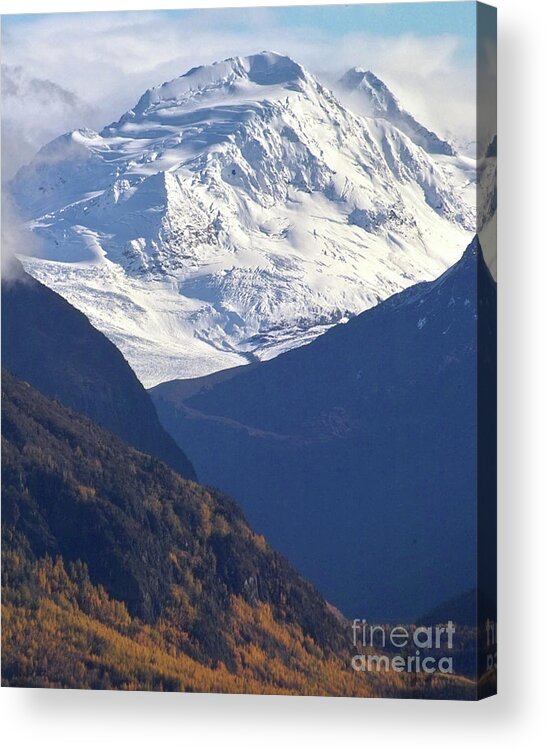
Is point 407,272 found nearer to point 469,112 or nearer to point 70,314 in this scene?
point 469,112

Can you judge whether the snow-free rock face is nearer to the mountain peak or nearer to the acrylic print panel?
the acrylic print panel

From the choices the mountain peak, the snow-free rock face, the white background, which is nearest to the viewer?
the white background

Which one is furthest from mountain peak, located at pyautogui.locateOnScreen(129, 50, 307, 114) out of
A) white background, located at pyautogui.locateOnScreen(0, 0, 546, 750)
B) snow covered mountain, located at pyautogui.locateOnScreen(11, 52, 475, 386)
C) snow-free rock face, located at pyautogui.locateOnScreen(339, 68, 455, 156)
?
white background, located at pyautogui.locateOnScreen(0, 0, 546, 750)

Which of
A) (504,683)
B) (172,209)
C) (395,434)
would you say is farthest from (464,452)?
(172,209)

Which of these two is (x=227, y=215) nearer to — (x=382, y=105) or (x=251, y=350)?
(x=251, y=350)

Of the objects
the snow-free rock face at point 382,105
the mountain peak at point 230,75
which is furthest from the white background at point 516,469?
the mountain peak at point 230,75

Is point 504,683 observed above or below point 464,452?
below

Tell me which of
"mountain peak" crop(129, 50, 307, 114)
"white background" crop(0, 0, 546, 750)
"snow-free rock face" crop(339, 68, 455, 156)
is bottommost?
"white background" crop(0, 0, 546, 750)
